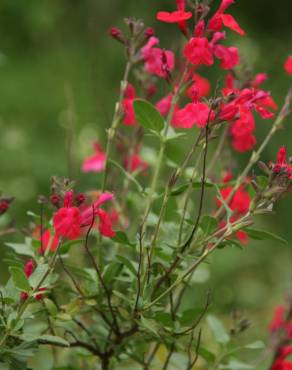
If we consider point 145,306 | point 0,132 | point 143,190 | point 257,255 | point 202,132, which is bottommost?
point 257,255

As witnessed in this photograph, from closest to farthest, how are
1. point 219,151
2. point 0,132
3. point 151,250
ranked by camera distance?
point 151,250 → point 219,151 → point 0,132

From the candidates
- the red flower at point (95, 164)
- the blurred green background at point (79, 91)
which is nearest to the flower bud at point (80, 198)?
the red flower at point (95, 164)

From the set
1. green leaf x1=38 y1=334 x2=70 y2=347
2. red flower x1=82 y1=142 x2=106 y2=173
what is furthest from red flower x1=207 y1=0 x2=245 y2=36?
green leaf x1=38 y1=334 x2=70 y2=347

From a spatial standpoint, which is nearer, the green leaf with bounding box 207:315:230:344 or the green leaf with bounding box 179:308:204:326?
A: the green leaf with bounding box 179:308:204:326

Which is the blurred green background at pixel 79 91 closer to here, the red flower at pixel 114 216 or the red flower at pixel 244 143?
the red flower at pixel 114 216

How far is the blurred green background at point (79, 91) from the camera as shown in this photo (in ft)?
13.4

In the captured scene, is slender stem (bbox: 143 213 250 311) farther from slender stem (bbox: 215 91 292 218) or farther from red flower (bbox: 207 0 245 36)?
red flower (bbox: 207 0 245 36)

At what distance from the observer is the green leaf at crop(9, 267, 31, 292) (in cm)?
122

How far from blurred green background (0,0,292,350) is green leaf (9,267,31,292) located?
1848 mm

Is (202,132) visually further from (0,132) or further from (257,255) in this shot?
(257,255)

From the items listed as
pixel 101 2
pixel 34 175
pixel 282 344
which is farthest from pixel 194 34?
pixel 101 2

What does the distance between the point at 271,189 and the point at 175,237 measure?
280mm

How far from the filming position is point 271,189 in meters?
1.24

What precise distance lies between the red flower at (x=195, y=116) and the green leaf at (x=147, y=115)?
52mm
